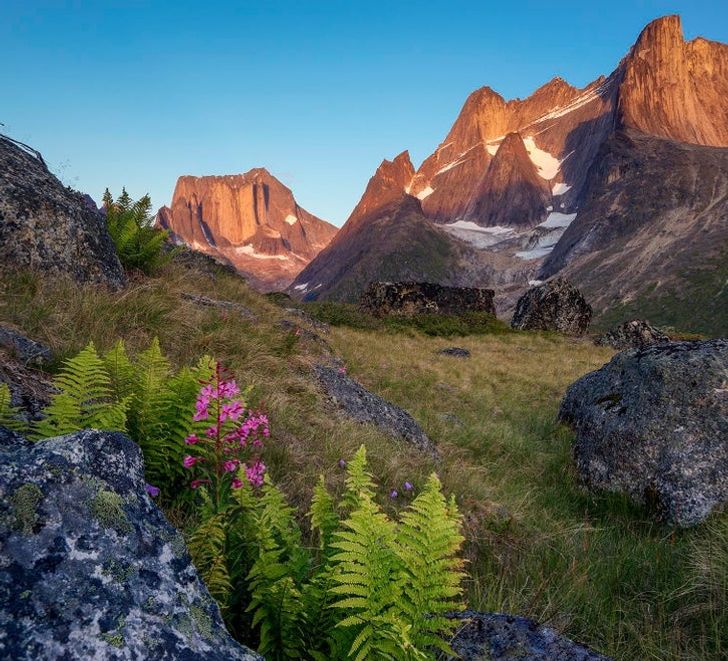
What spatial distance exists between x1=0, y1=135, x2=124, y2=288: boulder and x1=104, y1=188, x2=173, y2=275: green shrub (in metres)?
1.17

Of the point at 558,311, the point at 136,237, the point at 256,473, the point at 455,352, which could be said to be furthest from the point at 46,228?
the point at 558,311

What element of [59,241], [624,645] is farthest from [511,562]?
[59,241]

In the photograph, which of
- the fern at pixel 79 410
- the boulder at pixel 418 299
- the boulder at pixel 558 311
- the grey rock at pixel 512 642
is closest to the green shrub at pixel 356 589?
the grey rock at pixel 512 642

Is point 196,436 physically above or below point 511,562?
above

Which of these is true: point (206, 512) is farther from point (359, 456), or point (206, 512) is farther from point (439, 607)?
point (439, 607)

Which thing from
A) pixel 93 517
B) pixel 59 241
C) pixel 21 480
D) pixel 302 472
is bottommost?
pixel 302 472

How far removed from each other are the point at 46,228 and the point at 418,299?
22.8 m

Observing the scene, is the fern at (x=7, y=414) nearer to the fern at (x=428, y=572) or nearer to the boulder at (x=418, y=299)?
the fern at (x=428, y=572)

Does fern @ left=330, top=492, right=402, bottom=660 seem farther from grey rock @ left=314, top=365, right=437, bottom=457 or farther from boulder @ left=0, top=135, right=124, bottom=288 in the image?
boulder @ left=0, top=135, right=124, bottom=288

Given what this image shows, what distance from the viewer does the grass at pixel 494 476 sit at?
10.0 ft

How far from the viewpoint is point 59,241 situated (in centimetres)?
722

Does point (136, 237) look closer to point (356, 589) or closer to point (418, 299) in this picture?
point (356, 589)

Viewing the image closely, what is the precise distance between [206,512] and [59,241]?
6.51 metres

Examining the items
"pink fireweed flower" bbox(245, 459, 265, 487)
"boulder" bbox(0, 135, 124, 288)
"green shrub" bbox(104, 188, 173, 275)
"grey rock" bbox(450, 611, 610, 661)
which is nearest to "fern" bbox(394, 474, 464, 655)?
"grey rock" bbox(450, 611, 610, 661)
